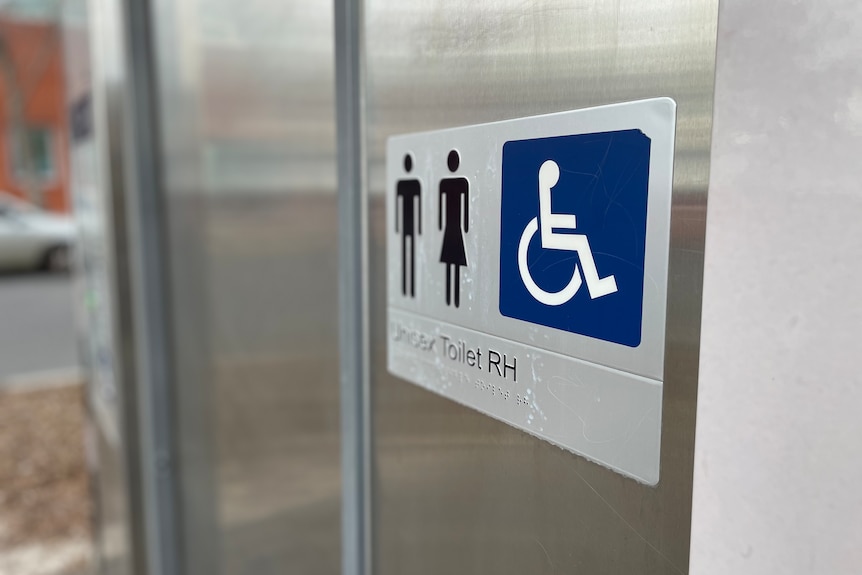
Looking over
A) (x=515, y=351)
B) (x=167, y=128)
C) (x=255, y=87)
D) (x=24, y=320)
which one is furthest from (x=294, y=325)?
(x=24, y=320)

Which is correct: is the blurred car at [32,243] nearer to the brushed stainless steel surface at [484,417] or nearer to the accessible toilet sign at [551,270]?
the brushed stainless steel surface at [484,417]

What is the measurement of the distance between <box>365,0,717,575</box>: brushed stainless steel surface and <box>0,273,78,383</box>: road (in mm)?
5494

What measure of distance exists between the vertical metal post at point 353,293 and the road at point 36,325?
5.32 m

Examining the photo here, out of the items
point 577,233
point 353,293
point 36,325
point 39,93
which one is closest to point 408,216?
point 353,293

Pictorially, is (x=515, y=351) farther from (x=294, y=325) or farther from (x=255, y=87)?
(x=255, y=87)

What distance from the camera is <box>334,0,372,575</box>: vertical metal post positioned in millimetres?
1104

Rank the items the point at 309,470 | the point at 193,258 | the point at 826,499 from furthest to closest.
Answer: the point at 193,258 < the point at 309,470 < the point at 826,499

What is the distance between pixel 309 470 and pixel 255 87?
686mm

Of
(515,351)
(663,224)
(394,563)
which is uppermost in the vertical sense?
(663,224)

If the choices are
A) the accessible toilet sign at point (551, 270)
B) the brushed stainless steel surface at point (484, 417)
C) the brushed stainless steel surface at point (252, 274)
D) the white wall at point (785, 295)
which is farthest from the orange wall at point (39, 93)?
the white wall at point (785, 295)

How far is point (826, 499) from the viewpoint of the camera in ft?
1.85

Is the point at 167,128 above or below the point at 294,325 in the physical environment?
above

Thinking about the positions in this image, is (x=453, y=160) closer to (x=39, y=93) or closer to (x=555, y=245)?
(x=555, y=245)

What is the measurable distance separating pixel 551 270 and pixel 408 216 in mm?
302
